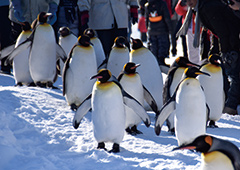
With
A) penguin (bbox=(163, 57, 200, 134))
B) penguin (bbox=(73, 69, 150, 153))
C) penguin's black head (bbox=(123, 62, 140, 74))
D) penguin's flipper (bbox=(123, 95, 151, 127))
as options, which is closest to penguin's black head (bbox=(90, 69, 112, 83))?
penguin (bbox=(73, 69, 150, 153))

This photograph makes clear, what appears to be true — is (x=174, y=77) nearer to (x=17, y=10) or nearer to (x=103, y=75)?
(x=103, y=75)

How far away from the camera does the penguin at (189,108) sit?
3338 mm

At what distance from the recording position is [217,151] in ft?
7.72

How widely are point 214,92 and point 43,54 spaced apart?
230cm

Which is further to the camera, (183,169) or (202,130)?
(202,130)

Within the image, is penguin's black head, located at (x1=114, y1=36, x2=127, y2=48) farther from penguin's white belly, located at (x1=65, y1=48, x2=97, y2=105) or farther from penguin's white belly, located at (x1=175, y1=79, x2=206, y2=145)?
penguin's white belly, located at (x1=175, y1=79, x2=206, y2=145)

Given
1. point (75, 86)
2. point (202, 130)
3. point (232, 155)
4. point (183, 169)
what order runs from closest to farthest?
point (232, 155)
point (183, 169)
point (202, 130)
point (75, 86)

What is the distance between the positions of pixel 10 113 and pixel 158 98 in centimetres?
167

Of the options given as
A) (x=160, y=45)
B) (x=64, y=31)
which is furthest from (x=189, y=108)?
(x=160, y=45)

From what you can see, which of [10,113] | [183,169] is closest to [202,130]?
[183,169]

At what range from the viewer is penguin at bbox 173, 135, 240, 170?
90.8 inches

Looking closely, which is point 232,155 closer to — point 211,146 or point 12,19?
point 211,146

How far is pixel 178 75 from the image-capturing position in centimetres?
414

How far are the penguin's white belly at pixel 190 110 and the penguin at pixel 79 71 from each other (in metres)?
1.49
